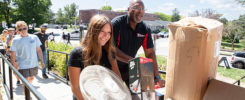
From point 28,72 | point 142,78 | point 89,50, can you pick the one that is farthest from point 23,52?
point 142,78

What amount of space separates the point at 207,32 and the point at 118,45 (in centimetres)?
126

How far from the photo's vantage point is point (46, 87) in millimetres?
5059

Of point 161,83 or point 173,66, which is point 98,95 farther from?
point 161,83

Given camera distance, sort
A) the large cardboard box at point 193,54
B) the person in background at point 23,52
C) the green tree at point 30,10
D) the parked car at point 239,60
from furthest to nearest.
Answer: the green tree at point 30,10 < the parked car at point 239,60 < the person in background at point 23,52 < the large cardboard box at point 193,54

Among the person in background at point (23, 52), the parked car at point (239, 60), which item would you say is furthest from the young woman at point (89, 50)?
the parked car at point (239, 60)

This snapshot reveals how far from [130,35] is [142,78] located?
0.88m

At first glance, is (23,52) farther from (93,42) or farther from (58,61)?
(93,42)

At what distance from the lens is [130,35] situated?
228cm

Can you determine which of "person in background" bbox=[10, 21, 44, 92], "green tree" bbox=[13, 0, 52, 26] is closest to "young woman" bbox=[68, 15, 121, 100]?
"person in background" bbox=[10, 21, 44, 92]

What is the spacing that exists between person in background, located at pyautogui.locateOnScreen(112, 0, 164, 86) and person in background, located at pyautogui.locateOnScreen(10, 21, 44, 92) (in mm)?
2682

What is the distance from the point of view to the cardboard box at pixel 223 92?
125 cm

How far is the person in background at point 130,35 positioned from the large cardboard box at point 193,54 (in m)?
0.77

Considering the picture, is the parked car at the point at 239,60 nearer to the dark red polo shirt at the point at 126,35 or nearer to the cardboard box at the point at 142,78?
the dark red polo shirt at the point at 126,35

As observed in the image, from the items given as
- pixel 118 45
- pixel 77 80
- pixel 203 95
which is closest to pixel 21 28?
pixel 118 45
